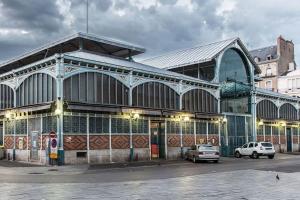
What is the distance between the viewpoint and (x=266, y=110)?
178 ft

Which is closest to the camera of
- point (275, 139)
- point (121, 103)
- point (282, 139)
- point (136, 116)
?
point (121, 103)

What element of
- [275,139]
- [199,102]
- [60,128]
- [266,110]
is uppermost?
[199,102]

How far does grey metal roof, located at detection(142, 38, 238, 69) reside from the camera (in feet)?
157

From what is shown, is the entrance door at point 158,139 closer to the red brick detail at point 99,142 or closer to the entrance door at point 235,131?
the red brick detail at point 99,142

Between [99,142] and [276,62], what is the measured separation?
63.7m

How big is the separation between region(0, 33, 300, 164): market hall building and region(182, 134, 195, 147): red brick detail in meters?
0.09

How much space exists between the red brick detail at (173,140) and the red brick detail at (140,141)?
275 cm

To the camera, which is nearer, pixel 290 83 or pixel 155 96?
pixel 155 96

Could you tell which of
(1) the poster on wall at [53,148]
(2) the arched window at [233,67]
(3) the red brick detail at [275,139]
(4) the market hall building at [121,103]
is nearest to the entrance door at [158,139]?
(4) the market hall building at [121,103]

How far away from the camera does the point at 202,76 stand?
1905 inches

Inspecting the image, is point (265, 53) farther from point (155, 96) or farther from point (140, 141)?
point (140, 141)

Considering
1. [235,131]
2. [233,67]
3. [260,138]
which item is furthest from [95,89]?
[260,138]

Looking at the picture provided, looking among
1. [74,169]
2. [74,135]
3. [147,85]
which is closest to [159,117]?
[147,85]

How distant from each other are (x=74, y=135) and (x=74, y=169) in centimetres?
390
